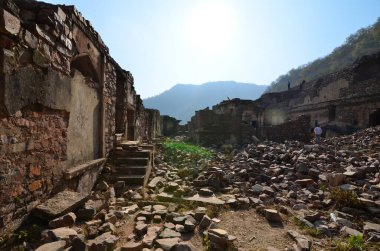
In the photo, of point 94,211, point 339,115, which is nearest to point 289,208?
point 94,211

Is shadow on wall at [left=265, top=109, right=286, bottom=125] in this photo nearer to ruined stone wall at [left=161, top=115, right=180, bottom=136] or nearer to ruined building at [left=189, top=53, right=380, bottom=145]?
ruined building at [left=189, top=53, right=380, bottom=145]

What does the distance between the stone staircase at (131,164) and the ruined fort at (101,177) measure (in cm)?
3

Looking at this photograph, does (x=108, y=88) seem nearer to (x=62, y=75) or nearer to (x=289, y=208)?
(x=62, y=75)

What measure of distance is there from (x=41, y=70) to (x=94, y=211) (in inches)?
82.4

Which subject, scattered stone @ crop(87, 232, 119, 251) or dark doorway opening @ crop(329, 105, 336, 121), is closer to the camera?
scattered stone @ crop(87, 232, 119, 251)

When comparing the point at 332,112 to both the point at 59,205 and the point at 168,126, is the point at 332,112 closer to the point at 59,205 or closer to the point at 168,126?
the point at 168,126

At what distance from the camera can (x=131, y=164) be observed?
6.14m

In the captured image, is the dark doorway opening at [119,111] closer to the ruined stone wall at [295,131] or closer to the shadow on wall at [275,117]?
the ruined stone wall at [295,131]

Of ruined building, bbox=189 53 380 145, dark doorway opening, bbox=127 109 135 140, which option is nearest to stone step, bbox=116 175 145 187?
dark doorway opening, bbox=127 109 135 140

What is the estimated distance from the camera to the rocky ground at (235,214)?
9.79 ft

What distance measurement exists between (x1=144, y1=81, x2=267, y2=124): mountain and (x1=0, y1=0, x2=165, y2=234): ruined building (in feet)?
368

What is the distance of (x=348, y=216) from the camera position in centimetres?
405

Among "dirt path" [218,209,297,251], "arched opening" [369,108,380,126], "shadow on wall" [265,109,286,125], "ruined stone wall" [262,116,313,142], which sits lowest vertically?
"dirt path" [218,209,297,251]

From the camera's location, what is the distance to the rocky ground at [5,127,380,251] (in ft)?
9.79
